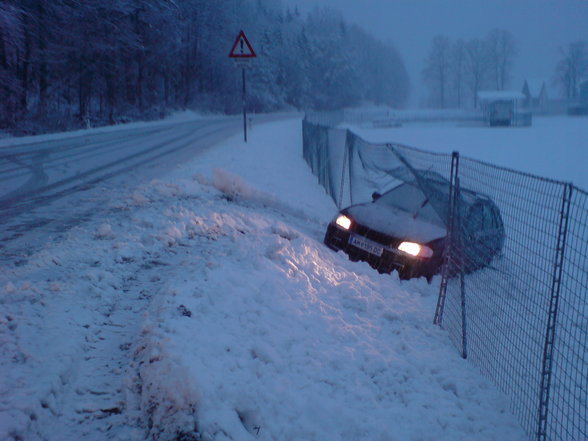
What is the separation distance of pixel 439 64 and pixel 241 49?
116662 mm

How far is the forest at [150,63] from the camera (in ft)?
86.9

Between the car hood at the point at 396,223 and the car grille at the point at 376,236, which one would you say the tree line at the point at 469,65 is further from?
the car grille at the point at 376,236

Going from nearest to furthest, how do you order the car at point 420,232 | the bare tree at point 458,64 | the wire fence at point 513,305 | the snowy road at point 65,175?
the wire fence at point 513,305
the car at point 420,232
the snowy road at point 65,175
the bare tree at point 458,64

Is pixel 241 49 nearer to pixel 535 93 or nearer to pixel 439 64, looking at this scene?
pixel 535 93

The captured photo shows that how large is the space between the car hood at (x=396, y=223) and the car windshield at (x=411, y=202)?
0.13 metres

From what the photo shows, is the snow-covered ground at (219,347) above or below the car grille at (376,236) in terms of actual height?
below

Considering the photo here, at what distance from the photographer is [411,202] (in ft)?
23.9

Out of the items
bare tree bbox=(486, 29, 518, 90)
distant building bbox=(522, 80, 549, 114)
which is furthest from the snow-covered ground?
bare tree bbox=(486, 29, 518, 90)

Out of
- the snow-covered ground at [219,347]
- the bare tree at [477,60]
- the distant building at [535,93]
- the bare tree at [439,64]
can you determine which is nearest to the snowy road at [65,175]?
the snow-covered ground at [219,347]

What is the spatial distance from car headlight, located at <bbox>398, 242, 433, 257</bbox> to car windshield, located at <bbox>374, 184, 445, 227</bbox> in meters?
0.77

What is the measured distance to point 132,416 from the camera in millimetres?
2895

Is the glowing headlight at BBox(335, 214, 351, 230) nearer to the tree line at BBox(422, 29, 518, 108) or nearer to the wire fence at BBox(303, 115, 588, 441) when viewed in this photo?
the wire fence at BBox(303, 115, 588, 441)

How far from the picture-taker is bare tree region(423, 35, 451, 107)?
390 feet

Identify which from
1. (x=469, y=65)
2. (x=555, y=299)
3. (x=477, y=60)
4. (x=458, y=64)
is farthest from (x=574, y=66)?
(x=555, y=299)
